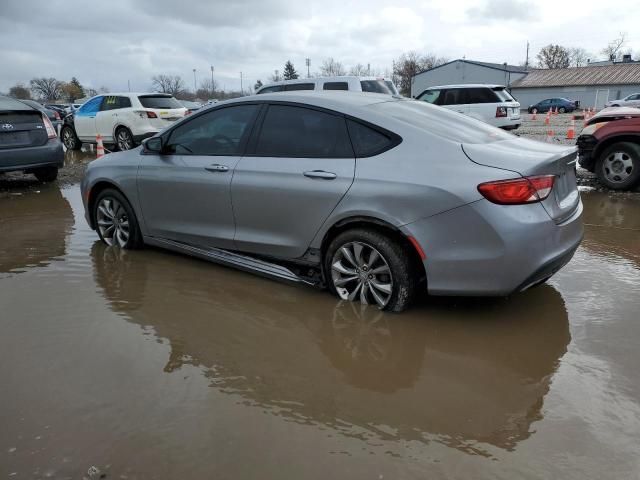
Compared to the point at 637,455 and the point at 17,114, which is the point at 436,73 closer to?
the point at 17,114

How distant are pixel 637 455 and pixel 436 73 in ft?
228

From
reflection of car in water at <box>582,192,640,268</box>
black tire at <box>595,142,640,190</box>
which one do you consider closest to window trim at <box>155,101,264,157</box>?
reflection of car in water at <box>582,192,640,268</box>

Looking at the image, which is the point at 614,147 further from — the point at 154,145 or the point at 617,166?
the point at 154,145

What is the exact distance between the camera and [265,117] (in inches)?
167

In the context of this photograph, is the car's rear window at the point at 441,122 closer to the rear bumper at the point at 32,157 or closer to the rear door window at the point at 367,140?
the rear door window at the point at 367,140

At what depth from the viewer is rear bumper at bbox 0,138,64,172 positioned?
26.7 ft

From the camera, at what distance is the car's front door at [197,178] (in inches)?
171

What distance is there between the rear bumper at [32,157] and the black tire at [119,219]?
3.65 meters

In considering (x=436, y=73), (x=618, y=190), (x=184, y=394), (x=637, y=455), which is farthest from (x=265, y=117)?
(x=436, y=73)

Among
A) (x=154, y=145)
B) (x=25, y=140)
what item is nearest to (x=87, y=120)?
(x=25, y=140)

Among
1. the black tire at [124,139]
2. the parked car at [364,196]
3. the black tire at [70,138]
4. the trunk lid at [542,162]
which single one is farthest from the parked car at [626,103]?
the parked car at [364,196]

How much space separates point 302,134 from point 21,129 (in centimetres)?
645

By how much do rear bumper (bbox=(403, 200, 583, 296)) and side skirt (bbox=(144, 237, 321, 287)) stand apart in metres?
1.04

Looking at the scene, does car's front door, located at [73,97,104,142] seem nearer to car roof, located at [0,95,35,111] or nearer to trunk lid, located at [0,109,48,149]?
car roof, located at [0,95,35,111]
